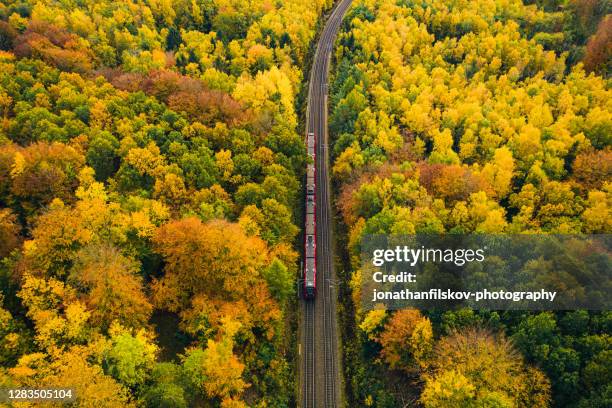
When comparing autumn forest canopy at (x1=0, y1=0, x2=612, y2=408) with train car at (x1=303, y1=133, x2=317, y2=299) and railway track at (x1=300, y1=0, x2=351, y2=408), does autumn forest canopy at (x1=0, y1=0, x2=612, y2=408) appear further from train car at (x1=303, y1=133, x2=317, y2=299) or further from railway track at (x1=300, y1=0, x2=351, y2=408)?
train car at (x1=303, y1=133, x2=317, y2=299)

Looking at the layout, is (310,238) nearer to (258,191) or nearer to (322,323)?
(258,191)

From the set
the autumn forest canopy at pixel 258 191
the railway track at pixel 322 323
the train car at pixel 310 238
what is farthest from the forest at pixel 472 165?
the train car at pixel 310 238

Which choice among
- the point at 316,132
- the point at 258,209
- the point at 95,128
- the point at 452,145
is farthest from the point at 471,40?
the point at 95,128

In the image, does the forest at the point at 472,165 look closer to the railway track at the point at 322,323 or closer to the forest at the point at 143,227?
the railway track at the point at 322,323

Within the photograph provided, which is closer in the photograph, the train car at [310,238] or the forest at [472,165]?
the forest at [472,165]

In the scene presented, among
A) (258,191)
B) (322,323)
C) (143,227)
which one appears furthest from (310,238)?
(143,227)

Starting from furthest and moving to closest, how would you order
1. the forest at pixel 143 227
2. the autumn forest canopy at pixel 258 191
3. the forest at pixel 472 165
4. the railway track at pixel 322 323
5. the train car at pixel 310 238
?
1. the train car at pixel 310 238
2. the railway track at pixel 322 323
3. the forest at pixel 472 165
4. the autumn forest canopy at pixel 258 191
5. the forest at pixel 143 227
